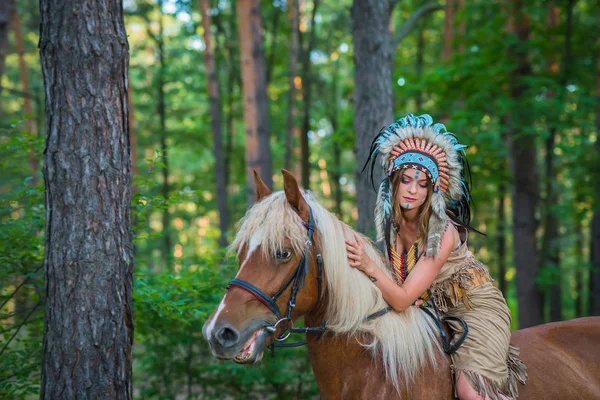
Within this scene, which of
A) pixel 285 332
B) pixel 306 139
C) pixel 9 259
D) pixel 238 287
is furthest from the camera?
pixel 306 139

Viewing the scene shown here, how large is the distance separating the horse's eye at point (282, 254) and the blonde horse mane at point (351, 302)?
8cm

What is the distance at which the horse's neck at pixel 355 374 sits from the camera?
2.77 metres

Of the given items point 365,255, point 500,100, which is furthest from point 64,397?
point 500,100

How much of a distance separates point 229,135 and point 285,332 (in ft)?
50.7

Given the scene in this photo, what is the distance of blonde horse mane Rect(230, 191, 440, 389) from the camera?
106 inches

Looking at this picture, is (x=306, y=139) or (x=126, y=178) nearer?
(x=126, y=178)

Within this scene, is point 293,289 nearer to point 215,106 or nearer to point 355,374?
point 355,374

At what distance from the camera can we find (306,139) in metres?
16.6

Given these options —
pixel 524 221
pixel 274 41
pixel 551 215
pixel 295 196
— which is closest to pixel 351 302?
pixel 295 196

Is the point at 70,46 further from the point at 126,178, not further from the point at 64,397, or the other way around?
the point at 64,397

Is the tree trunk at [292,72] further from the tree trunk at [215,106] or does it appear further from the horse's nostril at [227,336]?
the horse's nostril at [227,336]

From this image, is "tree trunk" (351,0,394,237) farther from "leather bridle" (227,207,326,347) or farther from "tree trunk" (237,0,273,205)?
"tree trunk" (237,0,273,205)

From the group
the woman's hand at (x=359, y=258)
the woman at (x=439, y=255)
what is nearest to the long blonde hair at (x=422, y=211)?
the woman at (x=439, y=255)

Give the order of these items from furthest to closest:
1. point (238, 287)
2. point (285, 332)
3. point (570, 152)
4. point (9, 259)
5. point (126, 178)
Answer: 1. point (570, 152)
2. point (9, 259)
3. point (126, 178)
4. point (285, 332)
5. point (238, 287)
